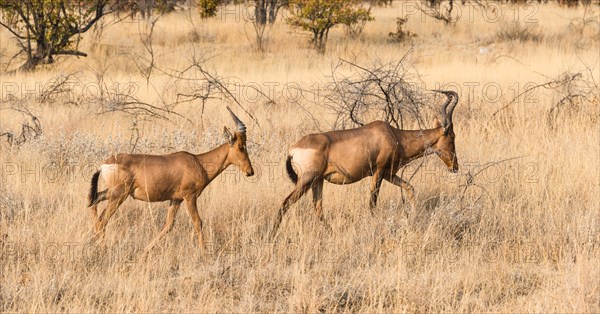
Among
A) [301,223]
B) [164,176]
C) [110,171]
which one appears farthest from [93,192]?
[301,223]

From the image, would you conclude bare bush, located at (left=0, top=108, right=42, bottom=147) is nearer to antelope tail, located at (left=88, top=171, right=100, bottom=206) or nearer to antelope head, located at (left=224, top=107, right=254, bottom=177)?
antelope tail, located at (left=88, top=171, right=100, bottom=206)

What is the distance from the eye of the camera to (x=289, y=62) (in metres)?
19.6

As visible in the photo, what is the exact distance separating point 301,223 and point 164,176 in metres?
1.45

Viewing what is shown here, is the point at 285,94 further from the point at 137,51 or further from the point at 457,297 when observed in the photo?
the point at 457,297

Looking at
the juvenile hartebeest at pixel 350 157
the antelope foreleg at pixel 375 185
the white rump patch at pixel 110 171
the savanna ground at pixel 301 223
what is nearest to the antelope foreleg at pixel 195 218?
the savanna ground at pixel 301 223

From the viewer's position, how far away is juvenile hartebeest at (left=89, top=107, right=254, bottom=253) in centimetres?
702

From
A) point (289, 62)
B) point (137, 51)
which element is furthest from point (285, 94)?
point (137, 51)

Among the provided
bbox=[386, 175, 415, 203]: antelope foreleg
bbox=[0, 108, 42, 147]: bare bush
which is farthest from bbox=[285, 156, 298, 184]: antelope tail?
bbox=[0, 108, 42, 147]: bare bush

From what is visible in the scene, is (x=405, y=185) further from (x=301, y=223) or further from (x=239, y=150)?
(x=239, y=150)

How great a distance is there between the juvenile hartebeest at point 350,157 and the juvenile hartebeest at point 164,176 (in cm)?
70

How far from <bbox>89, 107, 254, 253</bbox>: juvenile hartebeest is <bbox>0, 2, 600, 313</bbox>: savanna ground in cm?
32

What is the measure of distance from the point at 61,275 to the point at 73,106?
7.69m

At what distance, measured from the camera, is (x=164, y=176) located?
7.09 metres

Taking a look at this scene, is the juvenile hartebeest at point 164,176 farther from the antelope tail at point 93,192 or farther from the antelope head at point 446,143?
the antelope head at point 446,143
